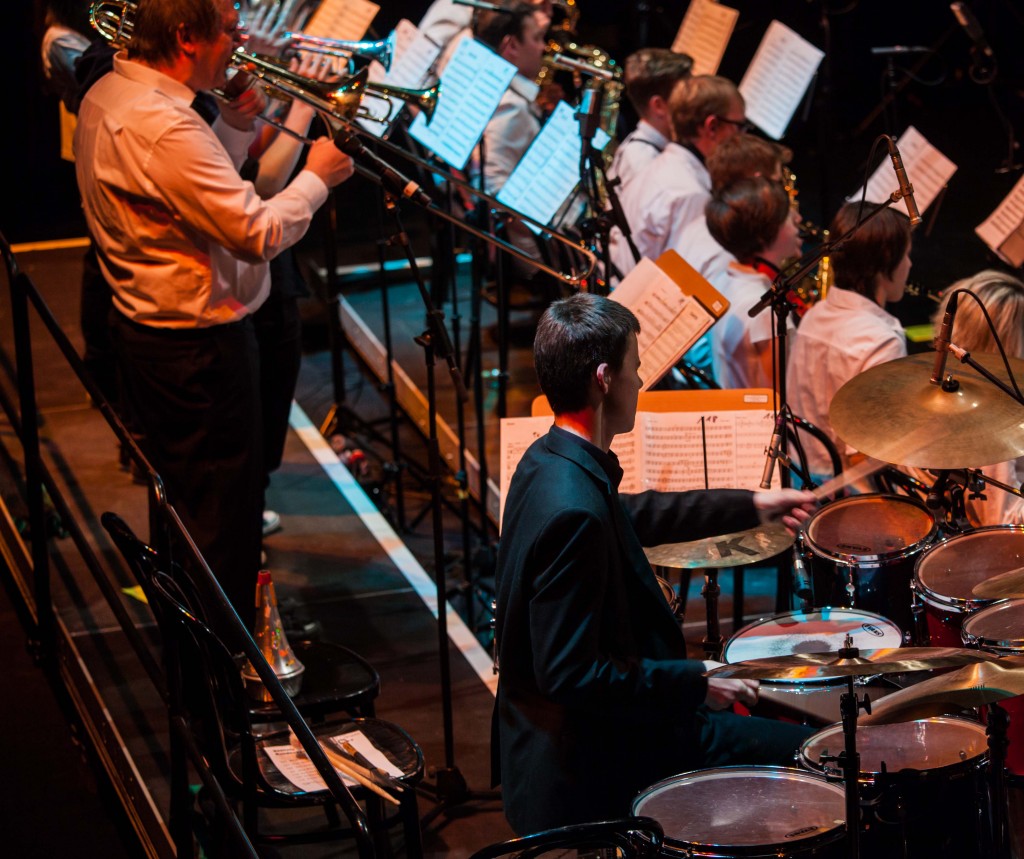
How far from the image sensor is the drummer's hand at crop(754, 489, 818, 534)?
286 centimetres

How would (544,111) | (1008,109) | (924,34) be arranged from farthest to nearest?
(924,34)
(1008,109)
(544,111)

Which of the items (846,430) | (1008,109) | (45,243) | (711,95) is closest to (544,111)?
(711,95)

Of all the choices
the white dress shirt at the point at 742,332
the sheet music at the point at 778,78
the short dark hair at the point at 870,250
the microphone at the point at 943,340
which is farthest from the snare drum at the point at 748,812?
the sheet music at the point at 778,78

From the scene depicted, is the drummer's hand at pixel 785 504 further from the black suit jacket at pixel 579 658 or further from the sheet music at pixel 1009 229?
the sheet music at pixel 1009 229

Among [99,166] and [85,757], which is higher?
[99,166]

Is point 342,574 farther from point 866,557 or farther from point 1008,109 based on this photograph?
point 1008,109

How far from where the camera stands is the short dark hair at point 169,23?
326 centimetres

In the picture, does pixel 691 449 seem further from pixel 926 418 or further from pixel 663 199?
pixel 663 199

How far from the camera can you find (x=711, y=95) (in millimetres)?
5680

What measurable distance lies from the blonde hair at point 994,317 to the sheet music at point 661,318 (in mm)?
721

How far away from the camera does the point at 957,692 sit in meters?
2.26

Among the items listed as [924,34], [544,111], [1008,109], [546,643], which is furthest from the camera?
[924,34]

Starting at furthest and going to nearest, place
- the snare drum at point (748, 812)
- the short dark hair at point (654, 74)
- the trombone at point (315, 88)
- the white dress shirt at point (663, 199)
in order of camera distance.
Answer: the short dark hair at point (654, 74) < the white dress shirt at point (663, 199) < the trombone at point (315, 88) < the snare drum at point (748, 812)

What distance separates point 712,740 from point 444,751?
3.77 ft
